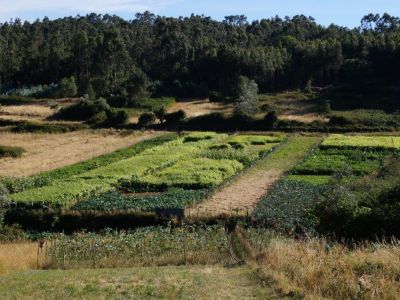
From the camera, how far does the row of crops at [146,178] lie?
3518 centimetres

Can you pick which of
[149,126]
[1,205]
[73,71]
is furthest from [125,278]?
[73,71]

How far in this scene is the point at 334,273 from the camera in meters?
13.4

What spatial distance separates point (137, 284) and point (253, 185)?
2925cm

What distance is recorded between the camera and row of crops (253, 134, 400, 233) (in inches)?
1065

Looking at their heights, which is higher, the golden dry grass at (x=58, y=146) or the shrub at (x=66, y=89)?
the shrub at (x=66, y=89)

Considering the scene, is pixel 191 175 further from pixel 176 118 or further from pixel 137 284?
pixel 176 118

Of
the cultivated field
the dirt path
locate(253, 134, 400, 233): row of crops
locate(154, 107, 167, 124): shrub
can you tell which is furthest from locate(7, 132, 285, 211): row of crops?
locate(154, 107, 167, 124): shrub

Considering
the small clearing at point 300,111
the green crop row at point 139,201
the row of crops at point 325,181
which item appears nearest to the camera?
the row of crops at point 325,181

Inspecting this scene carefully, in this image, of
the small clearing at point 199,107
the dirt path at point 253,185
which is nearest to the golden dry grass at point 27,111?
the small clearing at point 199,107

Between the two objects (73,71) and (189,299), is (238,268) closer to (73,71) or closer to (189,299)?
(189,299)

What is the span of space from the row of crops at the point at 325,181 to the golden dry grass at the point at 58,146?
21722 millimetres

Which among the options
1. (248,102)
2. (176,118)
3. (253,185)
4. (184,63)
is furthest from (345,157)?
(184,63)

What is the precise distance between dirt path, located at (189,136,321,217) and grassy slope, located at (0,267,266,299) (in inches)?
644

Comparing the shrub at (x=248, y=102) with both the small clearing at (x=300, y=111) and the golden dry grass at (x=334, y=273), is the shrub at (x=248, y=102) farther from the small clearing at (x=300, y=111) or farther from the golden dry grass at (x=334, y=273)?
the golden dry grass at (x=334, y=273)
